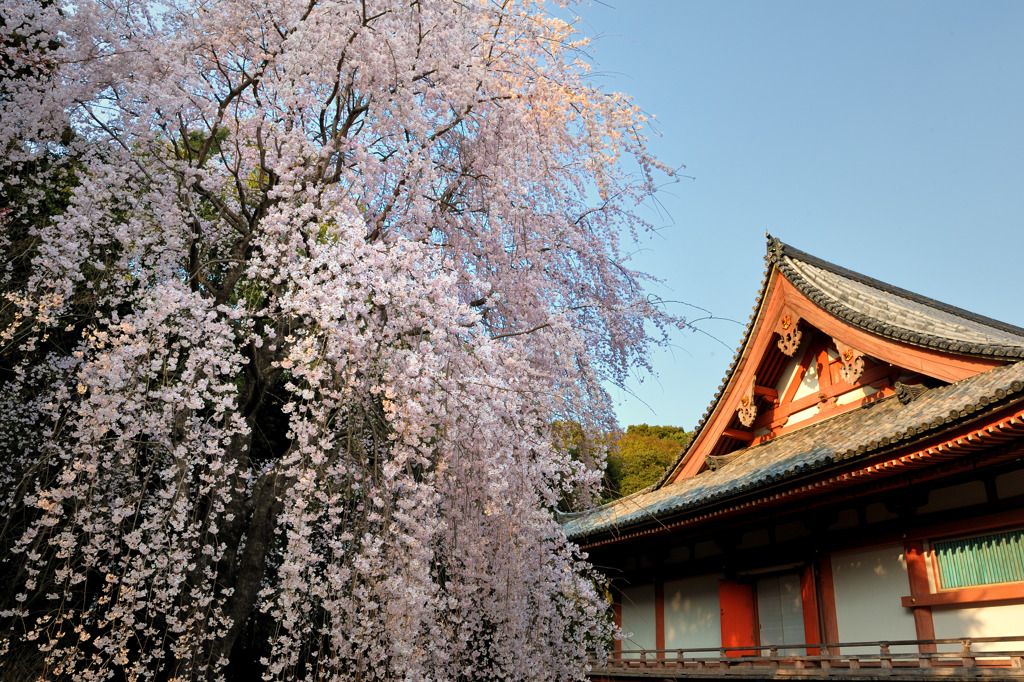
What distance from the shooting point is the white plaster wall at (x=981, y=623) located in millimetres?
6172

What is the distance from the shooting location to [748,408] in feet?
35.4

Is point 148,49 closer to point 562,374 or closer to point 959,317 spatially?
point 562,374

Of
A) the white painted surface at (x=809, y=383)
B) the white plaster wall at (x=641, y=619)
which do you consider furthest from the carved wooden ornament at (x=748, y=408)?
the white plaster wall at (x=641, y=619)

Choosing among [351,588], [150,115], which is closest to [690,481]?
[351,588]

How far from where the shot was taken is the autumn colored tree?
84.7 ft

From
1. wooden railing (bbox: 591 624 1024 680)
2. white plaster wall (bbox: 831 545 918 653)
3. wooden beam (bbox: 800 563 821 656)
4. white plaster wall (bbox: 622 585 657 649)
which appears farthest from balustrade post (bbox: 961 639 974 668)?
white plaster wall (bbox: 622 585 657 649)

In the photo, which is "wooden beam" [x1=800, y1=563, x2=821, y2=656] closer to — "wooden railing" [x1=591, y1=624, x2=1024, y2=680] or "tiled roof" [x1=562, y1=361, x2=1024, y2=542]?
"wooden railing" [x1=591, y1=624, x2=1024, y2=680]

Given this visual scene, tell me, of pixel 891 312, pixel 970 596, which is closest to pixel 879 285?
pixel 891 312

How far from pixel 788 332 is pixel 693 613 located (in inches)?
172

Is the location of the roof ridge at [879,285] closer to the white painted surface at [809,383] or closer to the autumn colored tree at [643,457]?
the white painted surface at [809,383]

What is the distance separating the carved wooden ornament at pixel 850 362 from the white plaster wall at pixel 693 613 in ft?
10.8

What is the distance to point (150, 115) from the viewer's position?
6.98 m

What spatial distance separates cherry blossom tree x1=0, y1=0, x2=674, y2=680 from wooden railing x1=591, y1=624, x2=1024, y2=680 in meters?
1.39

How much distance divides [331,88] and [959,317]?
10.4 metres
